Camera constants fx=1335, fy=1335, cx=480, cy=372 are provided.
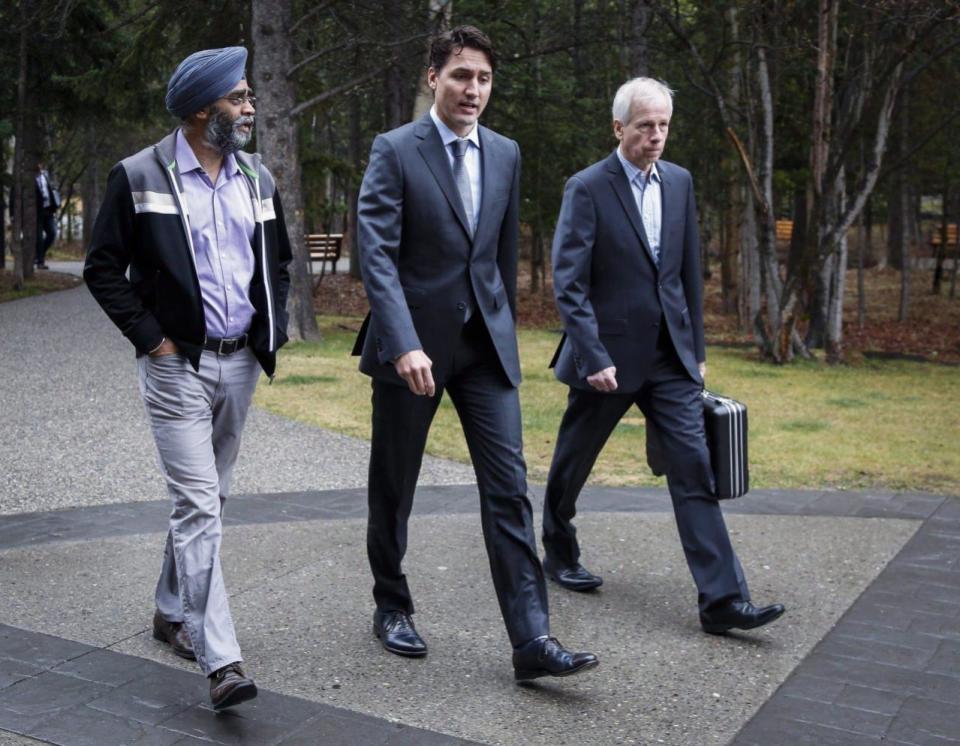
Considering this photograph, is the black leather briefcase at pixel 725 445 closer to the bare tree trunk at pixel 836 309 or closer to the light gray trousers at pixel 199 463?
the light gray trousers at pixel 199 463

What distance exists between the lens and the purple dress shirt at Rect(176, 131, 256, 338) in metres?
4.34

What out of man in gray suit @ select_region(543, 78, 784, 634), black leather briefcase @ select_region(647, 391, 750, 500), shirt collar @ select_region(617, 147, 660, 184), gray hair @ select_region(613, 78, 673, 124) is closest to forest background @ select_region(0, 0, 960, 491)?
black leather briefcase @ select_region(647, 391, 750, 500)

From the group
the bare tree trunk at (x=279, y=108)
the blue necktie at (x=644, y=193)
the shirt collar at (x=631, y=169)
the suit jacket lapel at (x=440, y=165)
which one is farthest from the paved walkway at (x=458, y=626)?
the bare tree trunk at (x=279, y=108)

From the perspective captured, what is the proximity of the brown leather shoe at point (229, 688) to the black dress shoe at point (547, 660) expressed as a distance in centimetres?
87

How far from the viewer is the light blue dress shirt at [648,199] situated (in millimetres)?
5219

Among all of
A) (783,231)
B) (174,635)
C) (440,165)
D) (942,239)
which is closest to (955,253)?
(942,239)

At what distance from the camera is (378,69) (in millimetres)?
15344

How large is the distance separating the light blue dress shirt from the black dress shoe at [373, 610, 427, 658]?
170 centimetres

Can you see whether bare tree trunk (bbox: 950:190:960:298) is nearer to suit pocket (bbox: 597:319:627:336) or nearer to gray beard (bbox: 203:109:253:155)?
suit pocket (bbox: 597:319:627:336)

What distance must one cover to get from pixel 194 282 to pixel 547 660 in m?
1.66

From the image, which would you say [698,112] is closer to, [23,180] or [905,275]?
[905,275]

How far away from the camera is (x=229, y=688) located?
3988 millimetres

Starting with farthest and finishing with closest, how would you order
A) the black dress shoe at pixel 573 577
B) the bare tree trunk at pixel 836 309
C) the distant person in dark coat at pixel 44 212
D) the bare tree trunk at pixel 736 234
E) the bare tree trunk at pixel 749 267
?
the distant person in dark coat at pixel 44 212
the bare tree trunk at pixel 736 234
the bare tree trunk at pixel 749 267
the bare tree trunk at pixel 836 309
the black dress shoe at pixel 573 577

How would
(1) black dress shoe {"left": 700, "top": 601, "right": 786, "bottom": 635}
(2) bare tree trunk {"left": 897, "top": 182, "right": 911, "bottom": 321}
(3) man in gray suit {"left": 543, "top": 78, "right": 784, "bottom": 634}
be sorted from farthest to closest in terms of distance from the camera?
(2) bare tree trunk {"left": 897, "top": 182, "right": 911, "bottom": 321}, (3) man in gray suit {"left": 543, "top": 78, "right": 784, "bottom": 634}, (1) black dress shoe {"left": 700, "top": 601, "right": 786, "bottom": 635}
